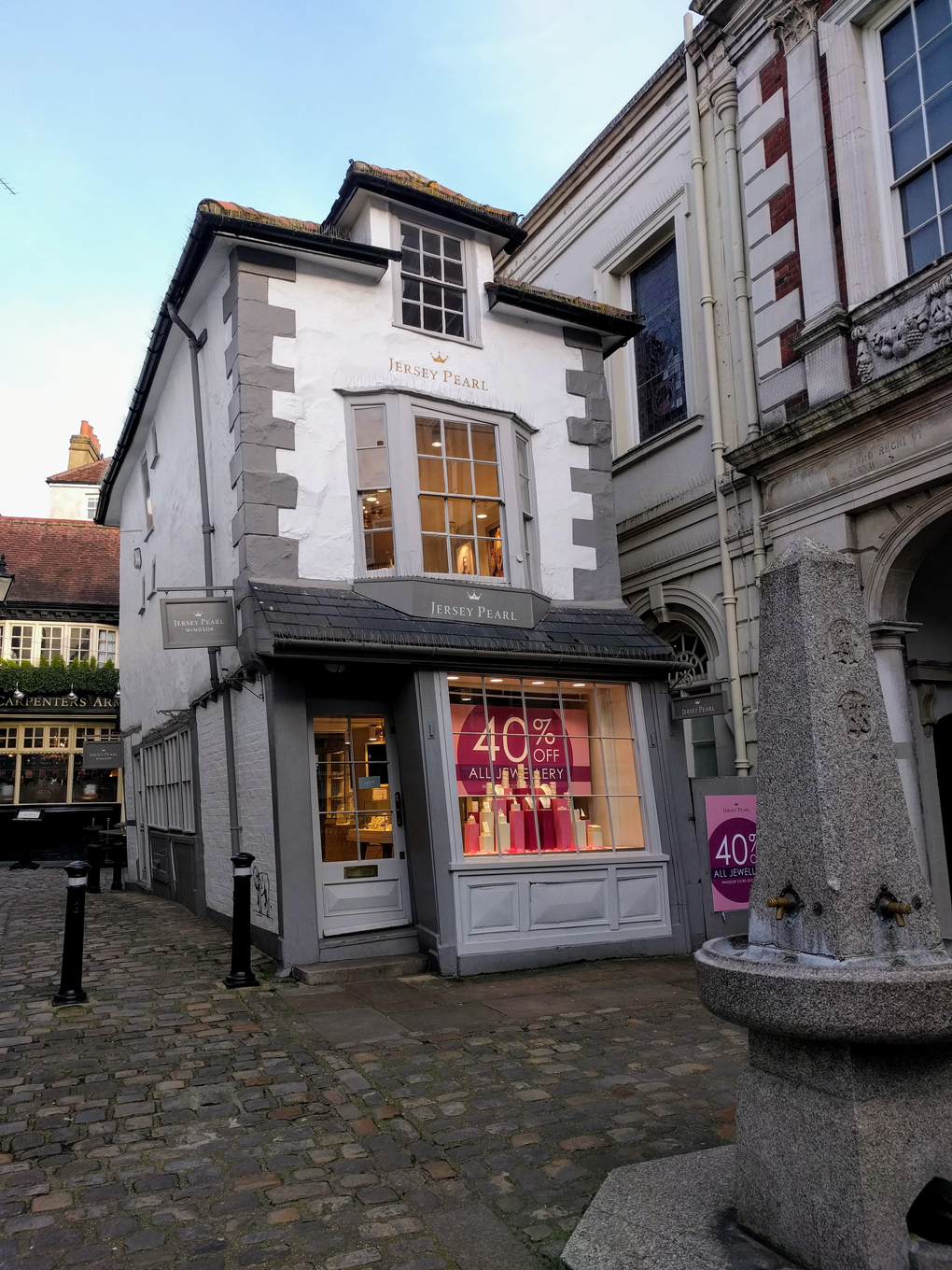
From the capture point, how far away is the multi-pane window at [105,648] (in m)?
29.1

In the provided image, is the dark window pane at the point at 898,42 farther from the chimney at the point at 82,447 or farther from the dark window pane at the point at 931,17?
the chimney at the point at 82,447

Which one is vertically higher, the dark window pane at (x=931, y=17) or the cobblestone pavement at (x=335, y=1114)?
the dark window pane at (x=931, y=17)

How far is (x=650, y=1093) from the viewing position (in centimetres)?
490

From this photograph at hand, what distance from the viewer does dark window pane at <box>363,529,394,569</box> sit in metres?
8.97

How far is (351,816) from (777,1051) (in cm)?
605

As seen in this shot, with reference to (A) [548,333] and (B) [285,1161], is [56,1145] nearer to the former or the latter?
(B) [285,1161]

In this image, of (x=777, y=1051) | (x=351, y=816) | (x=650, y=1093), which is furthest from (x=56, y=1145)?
(x=351, y=816)

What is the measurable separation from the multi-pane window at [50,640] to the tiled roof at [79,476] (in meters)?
7.07

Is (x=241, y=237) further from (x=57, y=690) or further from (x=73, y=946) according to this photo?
(x=57, y=690)

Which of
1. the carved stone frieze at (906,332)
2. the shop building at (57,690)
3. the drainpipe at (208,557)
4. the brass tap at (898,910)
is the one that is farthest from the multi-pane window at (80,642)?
the brass tap at (898,910)

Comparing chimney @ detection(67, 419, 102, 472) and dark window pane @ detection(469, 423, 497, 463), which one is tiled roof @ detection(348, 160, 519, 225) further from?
chimney @ detection(67, 419, 102, 472)

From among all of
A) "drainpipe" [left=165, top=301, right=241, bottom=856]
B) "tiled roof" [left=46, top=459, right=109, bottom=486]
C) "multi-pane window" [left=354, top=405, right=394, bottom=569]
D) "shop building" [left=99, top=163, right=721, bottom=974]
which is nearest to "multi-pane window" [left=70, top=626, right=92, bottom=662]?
"tiled roof" [left=46, top=459, right=109, bottom=486]

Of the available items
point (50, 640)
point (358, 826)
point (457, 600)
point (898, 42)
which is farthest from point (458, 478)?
point (50, 640)

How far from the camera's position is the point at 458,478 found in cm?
945
